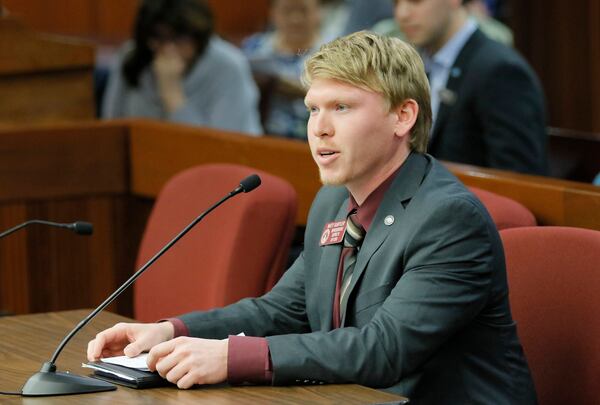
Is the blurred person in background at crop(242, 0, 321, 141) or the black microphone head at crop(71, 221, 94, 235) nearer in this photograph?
the black microphone head at crop(71, 221, 94, 235)

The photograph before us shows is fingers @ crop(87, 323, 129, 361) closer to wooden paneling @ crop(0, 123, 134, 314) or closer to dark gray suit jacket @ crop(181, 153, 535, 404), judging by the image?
dark gray suit jacket @ crop(181, 153, 535, 404)

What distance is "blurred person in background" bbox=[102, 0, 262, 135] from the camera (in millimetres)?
5559

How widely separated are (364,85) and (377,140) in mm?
112

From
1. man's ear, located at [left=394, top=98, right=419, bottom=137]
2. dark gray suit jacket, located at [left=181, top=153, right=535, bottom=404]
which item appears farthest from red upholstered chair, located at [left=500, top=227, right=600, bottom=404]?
man's ear, located at [left=394, top=98, right=419, bottom=137]

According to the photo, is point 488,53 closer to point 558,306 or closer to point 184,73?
point 558,306

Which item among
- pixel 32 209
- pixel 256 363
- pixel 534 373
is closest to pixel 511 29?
pixel 32 209

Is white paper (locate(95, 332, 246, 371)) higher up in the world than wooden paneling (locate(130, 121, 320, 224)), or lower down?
lower down

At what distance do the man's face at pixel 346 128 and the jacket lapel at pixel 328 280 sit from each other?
0.17 metres

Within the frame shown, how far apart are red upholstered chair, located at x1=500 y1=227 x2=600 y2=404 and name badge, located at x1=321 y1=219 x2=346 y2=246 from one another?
1.22 feet

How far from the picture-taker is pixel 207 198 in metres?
3.68

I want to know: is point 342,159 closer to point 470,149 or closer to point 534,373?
point 534,373

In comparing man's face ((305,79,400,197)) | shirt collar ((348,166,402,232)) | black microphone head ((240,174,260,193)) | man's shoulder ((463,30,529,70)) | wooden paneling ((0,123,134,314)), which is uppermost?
man's shoulder ((463,30,529,70))

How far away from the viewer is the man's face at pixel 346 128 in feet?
8.47

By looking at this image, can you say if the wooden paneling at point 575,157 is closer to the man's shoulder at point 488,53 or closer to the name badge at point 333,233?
the man's shoulder at point 488,53
